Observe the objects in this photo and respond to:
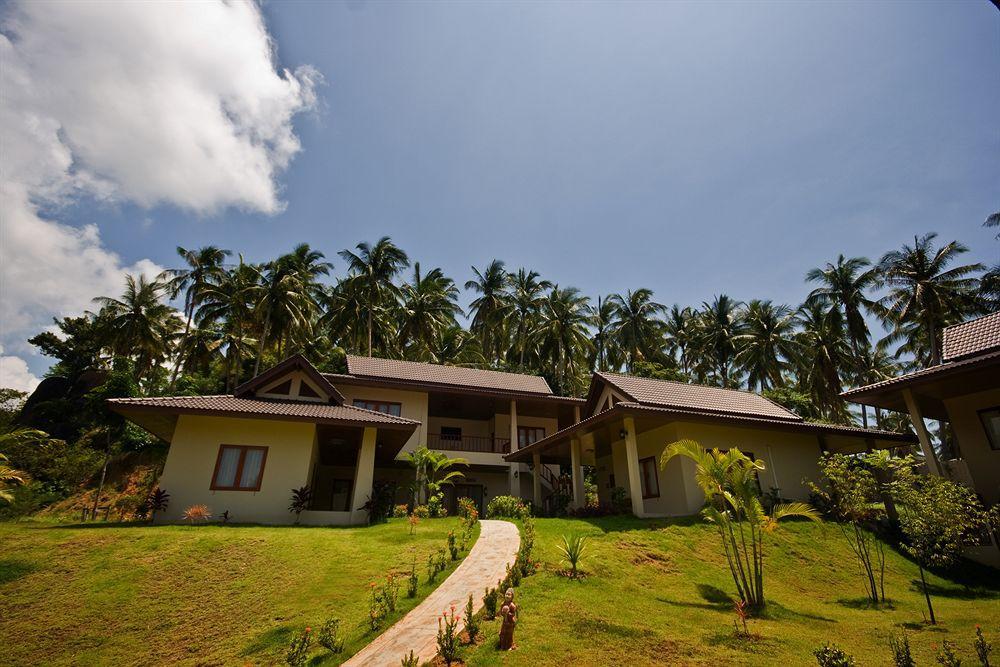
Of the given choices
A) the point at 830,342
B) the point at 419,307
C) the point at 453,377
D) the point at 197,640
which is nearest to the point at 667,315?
the point at 830,342

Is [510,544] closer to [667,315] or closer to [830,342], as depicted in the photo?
[830,342]

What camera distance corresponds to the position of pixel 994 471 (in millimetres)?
15508

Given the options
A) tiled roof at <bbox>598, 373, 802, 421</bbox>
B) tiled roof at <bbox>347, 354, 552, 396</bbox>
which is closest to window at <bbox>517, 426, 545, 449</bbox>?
tiled roof at <bbox>347, 354, 552, 396</bbox>

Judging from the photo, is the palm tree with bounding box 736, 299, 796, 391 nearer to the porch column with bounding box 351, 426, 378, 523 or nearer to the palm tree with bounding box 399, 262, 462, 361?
the palm tree with bounding box 399, 262, 462, 361

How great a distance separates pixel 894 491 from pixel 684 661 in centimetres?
719

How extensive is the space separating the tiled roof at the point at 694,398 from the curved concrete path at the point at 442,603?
9171 millimetres

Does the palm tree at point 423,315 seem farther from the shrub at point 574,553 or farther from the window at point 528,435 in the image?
the shrub at point 574,553

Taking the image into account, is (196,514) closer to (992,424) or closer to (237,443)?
(237,443)

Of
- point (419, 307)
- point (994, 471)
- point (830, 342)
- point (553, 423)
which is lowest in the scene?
point (994, 471)

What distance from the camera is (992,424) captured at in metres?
15.9

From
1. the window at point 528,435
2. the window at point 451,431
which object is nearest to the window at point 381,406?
the window at point 451,431

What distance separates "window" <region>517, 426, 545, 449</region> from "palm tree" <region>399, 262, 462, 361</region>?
17982 millimetres

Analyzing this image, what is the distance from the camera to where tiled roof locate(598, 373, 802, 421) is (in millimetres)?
21047

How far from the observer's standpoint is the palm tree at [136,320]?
133 feet
